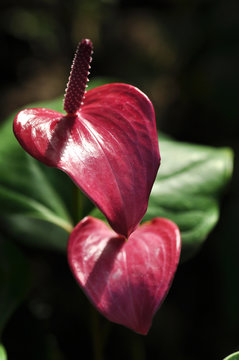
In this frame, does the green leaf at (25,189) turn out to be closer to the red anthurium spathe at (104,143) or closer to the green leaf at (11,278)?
the green leaf at (11,278)

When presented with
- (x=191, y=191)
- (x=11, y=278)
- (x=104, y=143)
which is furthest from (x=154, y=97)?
(x=104, y=143)

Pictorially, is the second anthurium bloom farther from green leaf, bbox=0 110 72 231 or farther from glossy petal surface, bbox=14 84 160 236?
green leaf, bbox=0 110 72 231

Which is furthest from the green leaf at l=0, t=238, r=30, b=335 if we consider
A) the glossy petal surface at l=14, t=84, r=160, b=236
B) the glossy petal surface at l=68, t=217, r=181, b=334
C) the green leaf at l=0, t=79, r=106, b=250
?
the glossy petal surface at l=14, t=84, r=160, b=236

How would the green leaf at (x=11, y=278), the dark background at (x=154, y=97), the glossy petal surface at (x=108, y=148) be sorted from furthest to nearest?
the dark background at (x=154, y=97) → the green leaf at (x=11, y=278) → the glossy petal surface at (x=108, y=148)

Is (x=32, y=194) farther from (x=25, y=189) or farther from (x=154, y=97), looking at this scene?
(x=154, y=97)

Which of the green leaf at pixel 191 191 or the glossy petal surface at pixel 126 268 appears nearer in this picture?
the glossy petal surface at pixel 126 268

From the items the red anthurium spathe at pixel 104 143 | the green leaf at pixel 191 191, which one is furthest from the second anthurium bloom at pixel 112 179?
the green leaf at pixel 191 191
